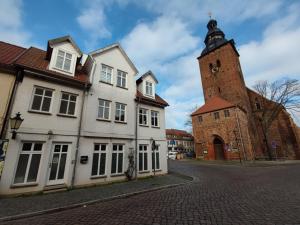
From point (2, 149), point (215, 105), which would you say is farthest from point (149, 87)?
point (215, 105)

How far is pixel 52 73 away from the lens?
10.3 meters

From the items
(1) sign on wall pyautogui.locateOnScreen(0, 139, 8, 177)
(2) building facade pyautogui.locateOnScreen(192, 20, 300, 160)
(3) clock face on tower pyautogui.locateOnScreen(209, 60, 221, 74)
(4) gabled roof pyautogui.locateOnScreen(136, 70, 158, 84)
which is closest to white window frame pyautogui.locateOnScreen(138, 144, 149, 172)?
(4) gabled roof pyautogui.locateOnScreen(136, 70, 158, 84)

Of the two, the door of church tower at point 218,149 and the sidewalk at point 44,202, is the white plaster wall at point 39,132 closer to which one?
the sidewalk at point 44,202

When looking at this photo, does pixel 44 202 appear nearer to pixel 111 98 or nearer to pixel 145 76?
pixel 111 98

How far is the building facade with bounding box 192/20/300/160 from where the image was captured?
2888 cm

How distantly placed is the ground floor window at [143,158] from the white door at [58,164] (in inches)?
229

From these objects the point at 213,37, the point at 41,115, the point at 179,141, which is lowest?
the point at 41,115

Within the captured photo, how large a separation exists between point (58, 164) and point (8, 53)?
27.3 ft

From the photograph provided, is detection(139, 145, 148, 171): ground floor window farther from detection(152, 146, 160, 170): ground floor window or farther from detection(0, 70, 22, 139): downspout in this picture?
detection(0, 70, 22, 139): downspout

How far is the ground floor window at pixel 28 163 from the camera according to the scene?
861 centimetres

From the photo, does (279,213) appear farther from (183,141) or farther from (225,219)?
(183,141)

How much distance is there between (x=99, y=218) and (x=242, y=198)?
600 cm

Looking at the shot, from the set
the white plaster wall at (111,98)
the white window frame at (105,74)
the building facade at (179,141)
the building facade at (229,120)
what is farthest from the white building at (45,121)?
the building facade at (179,141)

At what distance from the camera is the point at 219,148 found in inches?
1207
